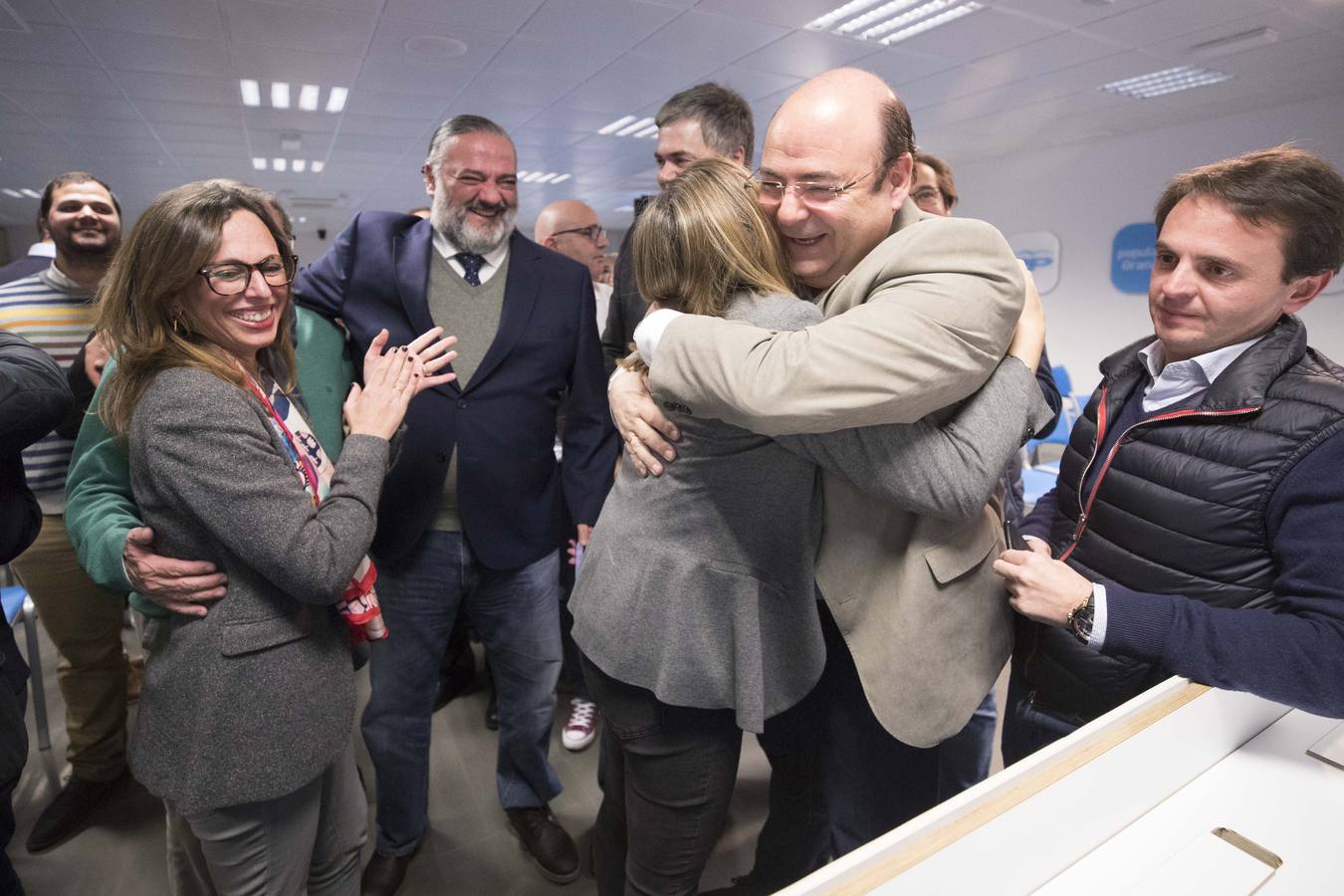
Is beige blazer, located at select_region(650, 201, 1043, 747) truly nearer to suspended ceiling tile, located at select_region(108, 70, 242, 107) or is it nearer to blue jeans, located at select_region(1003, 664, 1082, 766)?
blue jeans, located at select_region(1003, 664, 1082, 766)

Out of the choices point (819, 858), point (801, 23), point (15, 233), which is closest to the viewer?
point (819, 858)

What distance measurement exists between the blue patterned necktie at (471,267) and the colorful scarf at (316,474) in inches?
25.4

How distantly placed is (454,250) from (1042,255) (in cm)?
739

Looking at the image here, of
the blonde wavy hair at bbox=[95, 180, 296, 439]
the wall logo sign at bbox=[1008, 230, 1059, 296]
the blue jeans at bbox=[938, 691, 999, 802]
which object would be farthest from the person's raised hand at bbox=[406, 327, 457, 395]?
the wall logo sign at bbox=[1008, 230, 1059, 296]

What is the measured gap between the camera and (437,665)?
6.17 feet

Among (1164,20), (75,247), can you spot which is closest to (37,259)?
(75,247)

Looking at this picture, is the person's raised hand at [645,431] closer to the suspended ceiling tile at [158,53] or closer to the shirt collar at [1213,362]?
the shirt collar at [1213,362]

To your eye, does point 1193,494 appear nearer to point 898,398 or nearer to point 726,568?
point 898,398

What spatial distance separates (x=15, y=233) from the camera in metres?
13.8

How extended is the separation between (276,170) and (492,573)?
907 cm

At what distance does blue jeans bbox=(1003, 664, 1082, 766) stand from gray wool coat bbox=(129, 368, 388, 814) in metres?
1.17

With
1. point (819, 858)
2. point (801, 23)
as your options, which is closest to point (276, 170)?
point (801, 23)

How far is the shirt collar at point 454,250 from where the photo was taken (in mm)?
1844

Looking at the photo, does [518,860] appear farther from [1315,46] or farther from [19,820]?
[1315,46]
